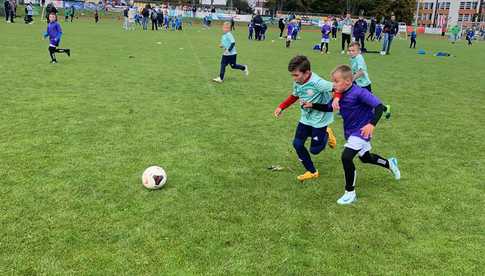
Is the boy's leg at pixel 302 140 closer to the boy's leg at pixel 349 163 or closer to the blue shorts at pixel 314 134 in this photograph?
the blue shorts at pixel 314 134

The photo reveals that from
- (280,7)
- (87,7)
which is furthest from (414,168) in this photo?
(280,7)

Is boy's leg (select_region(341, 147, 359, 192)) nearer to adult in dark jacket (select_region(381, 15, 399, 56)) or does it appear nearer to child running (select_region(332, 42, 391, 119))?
child running (select_region(332, 42, 391, 119))

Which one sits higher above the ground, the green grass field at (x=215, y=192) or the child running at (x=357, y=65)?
the child running at (x=357, y=65)

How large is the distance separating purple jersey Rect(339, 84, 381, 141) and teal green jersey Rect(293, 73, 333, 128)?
17.6 inches

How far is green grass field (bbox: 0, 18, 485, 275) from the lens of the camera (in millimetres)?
3920

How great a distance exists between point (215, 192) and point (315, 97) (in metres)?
1.70

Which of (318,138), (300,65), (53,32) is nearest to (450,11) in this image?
(53,32)

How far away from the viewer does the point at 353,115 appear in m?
5.08

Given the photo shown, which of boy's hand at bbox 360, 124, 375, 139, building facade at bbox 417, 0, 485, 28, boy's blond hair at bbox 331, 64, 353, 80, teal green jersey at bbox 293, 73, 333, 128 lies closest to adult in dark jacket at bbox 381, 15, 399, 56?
teal green jersey at bbox 293, 73, 333, 128

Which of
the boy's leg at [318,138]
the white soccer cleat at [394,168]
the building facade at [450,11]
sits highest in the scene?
the building facade at [450,11]

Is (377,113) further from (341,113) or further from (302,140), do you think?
(302,140)

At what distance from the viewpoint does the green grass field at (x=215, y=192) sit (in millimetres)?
3920

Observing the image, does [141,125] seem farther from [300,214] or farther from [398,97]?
[398,97]

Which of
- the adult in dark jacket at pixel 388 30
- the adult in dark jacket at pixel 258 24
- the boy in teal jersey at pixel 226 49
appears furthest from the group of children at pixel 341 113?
the adult in dark jacket at pixel 258 24
